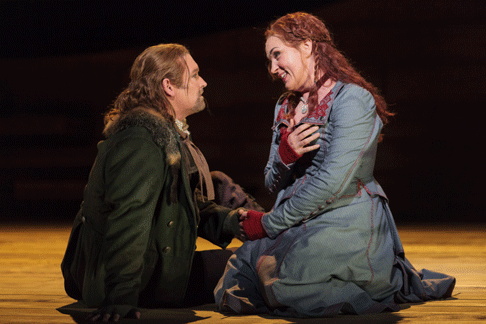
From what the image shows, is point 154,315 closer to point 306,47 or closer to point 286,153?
point 286,153

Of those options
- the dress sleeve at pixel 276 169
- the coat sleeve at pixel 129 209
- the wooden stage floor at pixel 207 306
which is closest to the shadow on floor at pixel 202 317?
the wooden stage floor at pixel 207 306

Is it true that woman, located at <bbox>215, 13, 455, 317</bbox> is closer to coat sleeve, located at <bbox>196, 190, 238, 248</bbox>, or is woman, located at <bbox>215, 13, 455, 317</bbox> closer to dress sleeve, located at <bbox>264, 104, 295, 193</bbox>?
dress sleeve, located at <bbox>264, 104, 295, 193</bbox>

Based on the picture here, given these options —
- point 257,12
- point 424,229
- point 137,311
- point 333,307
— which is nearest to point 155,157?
point 137,311

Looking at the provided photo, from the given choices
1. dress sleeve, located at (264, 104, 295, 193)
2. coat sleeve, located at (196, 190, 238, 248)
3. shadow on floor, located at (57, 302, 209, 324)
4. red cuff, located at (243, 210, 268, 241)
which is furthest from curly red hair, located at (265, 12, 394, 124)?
shadow on floor, located at (57, 302, 209, 324)

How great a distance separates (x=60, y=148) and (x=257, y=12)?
2.55m

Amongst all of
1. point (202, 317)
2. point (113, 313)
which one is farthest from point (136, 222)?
point (202, 317)

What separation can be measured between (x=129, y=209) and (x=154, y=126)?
32 cm

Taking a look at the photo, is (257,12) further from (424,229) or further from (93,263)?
(93,263)

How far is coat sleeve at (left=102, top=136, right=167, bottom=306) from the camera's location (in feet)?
7.02

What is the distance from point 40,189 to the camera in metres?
6.74

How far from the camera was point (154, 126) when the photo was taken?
7.56ft

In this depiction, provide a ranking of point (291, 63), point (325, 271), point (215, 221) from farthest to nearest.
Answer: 1. point (215, 221)
2. point (291, 63)
3. point (325, 271)

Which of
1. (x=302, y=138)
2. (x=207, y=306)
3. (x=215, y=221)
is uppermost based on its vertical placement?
(x=302, y=138)

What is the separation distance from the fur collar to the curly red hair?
1.69 feet
